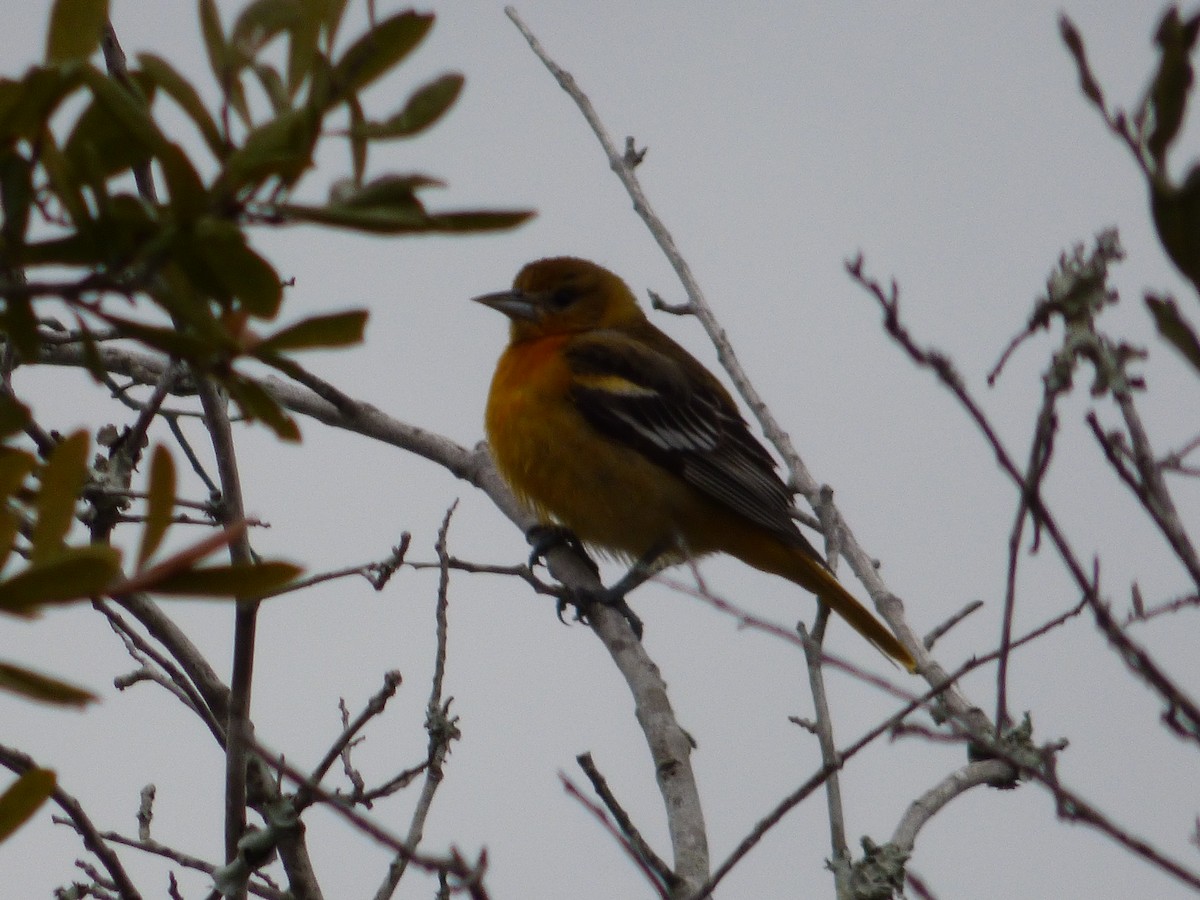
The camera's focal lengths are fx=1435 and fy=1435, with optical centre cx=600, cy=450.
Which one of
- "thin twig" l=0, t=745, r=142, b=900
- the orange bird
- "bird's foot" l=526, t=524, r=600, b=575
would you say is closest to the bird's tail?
the orange bird

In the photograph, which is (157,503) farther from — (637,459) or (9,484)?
(637,459)

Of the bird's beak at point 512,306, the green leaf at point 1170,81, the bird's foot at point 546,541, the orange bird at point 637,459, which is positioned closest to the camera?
the green leaf at point 1170,81

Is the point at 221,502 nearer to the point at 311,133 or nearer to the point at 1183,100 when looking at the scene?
the point at 311,133

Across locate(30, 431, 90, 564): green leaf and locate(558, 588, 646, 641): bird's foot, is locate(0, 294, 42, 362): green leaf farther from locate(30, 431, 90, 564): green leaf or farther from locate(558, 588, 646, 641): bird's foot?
locate(558, 588, 646, 641): bird's foot

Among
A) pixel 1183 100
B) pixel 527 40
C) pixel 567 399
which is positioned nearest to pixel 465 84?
pixel 1183 100

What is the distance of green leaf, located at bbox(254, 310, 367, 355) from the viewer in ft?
3.34

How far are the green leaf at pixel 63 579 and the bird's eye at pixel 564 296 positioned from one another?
4.83 meters

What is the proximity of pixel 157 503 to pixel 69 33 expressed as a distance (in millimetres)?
321

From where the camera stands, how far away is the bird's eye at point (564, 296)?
18.8 ft

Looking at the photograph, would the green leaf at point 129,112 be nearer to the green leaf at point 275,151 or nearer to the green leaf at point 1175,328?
the green leaf at point 275,151

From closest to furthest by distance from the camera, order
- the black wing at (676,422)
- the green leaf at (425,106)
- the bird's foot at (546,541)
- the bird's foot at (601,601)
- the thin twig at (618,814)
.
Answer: the green leaf at (425,106), the thin twig at (618,814), the bird's foot at (601,601), the bird's foot at (546,541), the black wing at (676,422)

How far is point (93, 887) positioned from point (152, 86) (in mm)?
1999

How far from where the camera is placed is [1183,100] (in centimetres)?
90

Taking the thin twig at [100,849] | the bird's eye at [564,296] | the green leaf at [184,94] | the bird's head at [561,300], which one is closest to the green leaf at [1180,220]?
the green leaf at [184,94]
